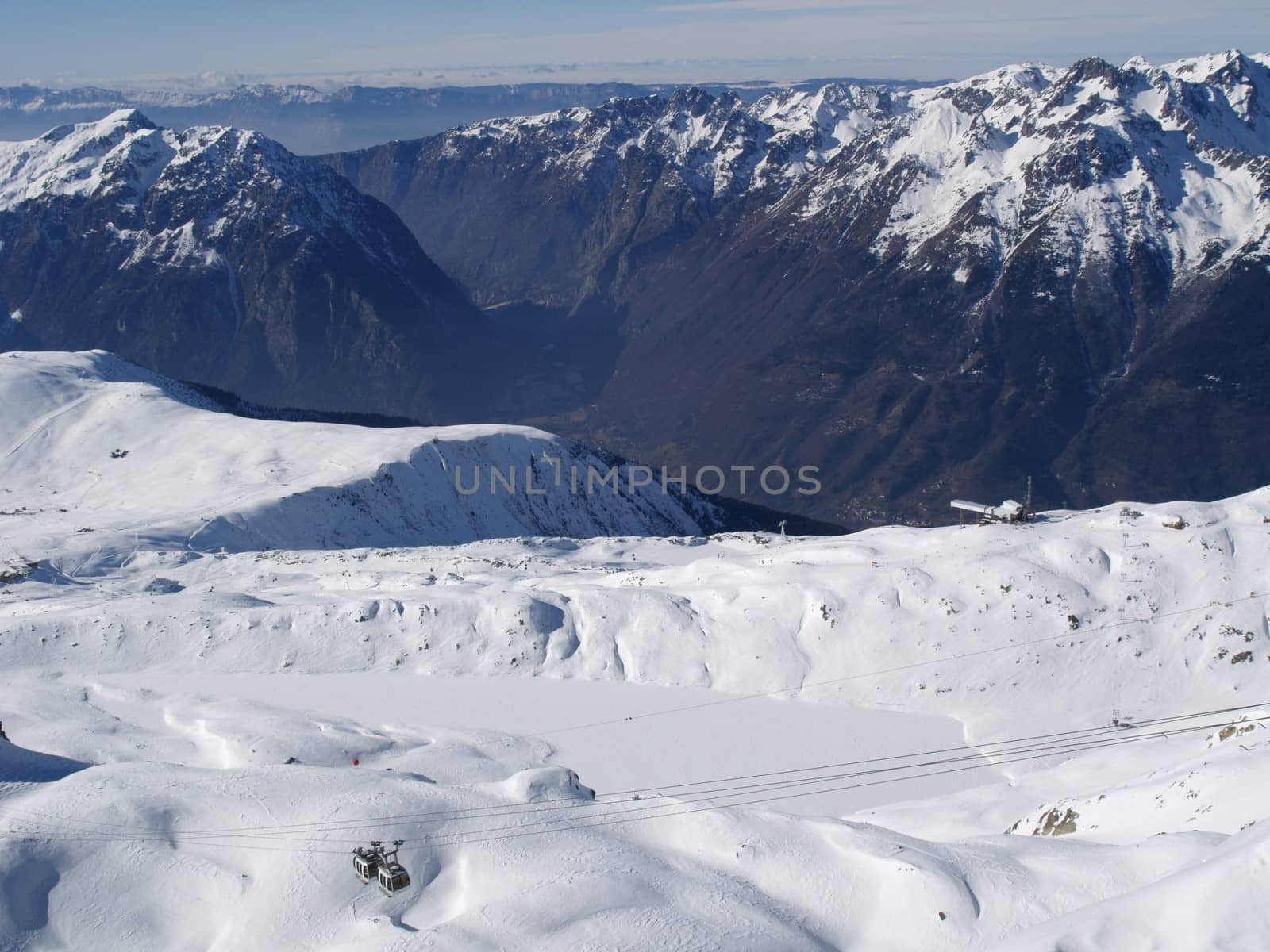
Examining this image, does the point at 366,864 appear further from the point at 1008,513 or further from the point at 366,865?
the point at 1008,513

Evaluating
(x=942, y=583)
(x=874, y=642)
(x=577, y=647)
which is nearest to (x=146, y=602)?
(x=577, y=647)

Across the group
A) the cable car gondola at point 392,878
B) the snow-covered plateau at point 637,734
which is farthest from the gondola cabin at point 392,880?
the snow-covered plateau at point 637,734

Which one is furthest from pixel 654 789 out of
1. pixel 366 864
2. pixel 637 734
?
pixel 366 864

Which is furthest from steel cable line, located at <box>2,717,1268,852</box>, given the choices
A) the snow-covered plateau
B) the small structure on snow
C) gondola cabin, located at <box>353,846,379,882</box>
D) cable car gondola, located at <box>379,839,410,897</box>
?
the small structure on snow

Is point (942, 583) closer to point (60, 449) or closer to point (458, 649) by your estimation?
point (458, 649)

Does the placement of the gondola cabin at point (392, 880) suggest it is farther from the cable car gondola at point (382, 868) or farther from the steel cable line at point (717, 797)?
the steel cable line at point (717, 797)

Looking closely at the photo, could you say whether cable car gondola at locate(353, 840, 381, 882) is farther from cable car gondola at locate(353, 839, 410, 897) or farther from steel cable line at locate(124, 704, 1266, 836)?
steel cable line at locate(124, 704, 1266, 836)
